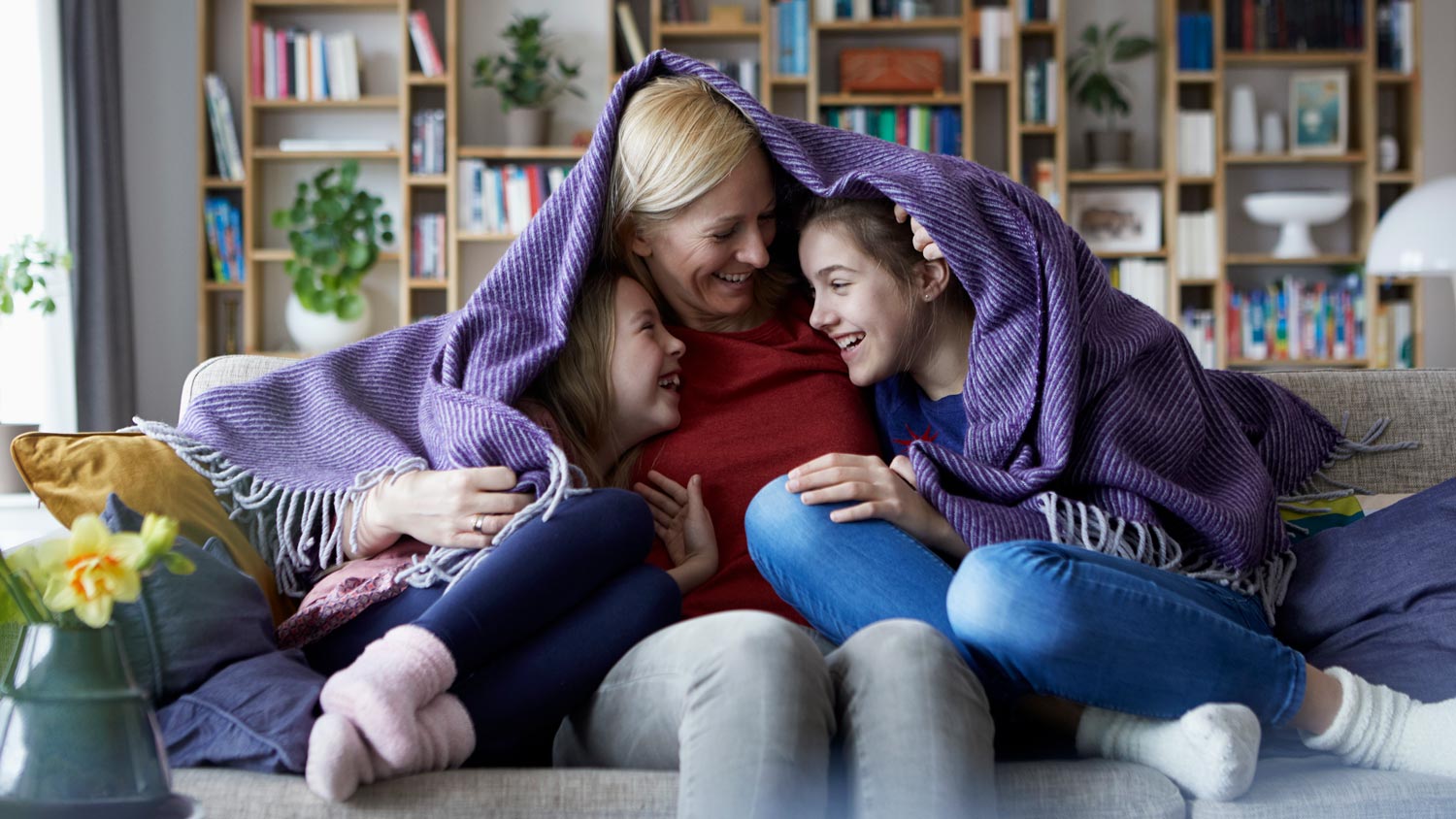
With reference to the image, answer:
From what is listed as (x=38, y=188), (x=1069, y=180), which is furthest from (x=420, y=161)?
(x=1069, y=180)

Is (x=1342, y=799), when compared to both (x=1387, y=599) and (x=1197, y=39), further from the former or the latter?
(x=1197, y=39)

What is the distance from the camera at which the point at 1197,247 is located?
15.3 ft

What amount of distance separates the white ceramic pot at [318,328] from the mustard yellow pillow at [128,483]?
A: 2906mm

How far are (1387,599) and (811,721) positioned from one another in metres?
0.70

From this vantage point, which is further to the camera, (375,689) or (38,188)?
(38,188)

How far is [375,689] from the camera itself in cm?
109

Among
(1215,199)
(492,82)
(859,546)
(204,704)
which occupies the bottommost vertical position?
(204,704)

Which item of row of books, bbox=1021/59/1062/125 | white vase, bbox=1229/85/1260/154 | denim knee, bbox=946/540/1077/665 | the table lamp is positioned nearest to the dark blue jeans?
denim knee, bbox=946/540/1077/665

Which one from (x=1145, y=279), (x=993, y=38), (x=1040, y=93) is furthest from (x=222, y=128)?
(x=1145, y=279)

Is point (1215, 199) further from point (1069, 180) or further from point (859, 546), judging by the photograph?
point (859, 546)

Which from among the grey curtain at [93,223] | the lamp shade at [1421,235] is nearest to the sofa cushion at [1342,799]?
the lamp shade at [1421,235]

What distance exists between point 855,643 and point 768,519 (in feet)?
0.78

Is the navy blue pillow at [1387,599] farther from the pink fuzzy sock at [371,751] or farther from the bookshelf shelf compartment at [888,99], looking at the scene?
the bookshelf shelf compartment at [888,99]

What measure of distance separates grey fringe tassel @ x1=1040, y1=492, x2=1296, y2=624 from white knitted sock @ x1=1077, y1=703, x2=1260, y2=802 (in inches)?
9.4
